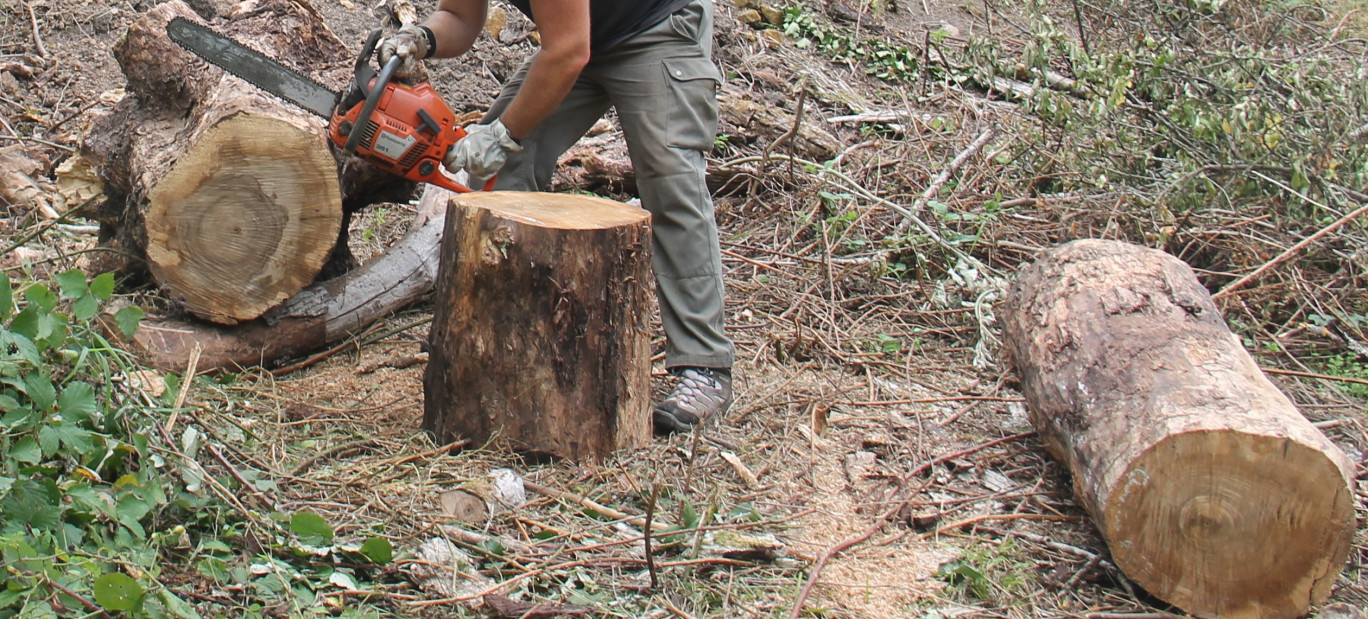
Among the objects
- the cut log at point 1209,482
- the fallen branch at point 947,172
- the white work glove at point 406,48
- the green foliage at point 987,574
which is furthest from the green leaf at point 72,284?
the fallen branch at point 947,172

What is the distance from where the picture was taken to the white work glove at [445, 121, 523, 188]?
3420 millimetres

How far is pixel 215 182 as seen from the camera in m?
3.39

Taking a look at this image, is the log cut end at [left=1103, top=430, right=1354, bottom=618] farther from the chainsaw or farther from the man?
the chainsaw

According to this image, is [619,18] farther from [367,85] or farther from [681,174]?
[367,85]

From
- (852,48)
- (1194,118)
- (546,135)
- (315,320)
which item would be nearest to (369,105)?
(546,135)

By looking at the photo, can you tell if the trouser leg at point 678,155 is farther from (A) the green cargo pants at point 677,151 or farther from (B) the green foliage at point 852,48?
(B) the green foliage at point 852,48

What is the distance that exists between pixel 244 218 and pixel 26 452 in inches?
52.5

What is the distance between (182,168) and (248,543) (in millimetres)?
1403

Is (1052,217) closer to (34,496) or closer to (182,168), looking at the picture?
(182,168)

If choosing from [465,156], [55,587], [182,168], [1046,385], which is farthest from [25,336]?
[1046,385]

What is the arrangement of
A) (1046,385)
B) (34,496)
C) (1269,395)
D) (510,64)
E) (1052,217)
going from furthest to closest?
→ 1. (510,64)
2. (1052,217)
3. (1046,385)
4. (1269,395)
5. (34,496)

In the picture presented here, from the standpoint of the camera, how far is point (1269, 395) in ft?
9.28

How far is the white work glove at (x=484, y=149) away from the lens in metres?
3.42

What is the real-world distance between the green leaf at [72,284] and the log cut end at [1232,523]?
2.47m
